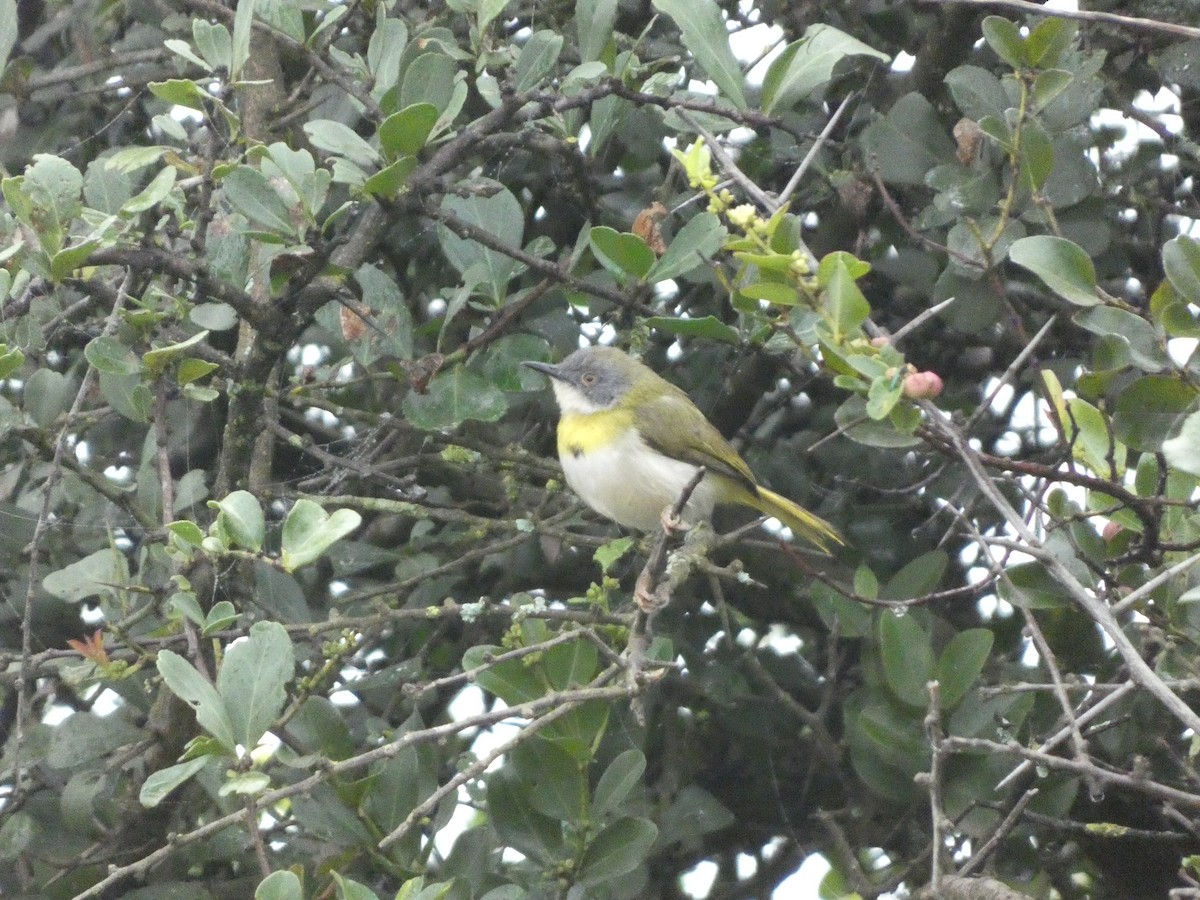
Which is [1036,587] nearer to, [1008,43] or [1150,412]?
[1150,412]

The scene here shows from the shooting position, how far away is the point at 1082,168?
2854 millimetres

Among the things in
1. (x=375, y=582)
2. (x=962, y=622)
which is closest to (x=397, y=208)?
(x=375, y=582)

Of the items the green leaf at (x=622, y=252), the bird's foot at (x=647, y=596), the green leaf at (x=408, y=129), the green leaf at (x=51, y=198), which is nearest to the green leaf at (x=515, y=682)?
the bird's foot at (x=647, y=596)

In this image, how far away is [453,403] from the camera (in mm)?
2961

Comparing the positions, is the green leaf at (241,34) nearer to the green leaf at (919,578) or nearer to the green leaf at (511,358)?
the green leaf at (511,358)

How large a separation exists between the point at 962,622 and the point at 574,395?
1.19 m

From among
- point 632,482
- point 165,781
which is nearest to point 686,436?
point 632,482

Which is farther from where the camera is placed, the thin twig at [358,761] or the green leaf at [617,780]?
the green leaf at [617,780]

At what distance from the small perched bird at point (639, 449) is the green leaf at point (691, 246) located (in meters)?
0.53

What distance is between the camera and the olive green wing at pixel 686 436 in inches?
146

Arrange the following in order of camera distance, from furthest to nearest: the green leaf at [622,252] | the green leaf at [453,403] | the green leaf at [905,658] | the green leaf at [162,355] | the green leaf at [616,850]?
the green leaf at [453,403] → the green leaf at [905,658] → the green leaf at [622,252] → the green leaf at [616,850] → the green leaf at [162,355]

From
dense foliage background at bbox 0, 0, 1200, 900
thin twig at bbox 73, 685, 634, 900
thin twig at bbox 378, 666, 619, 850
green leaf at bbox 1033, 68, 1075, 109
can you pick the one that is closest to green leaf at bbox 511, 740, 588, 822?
dense foliage background at bbox 0, 0, 1200, 900

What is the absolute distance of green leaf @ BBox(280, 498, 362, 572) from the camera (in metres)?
2.06

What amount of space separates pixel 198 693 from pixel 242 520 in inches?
11.3
